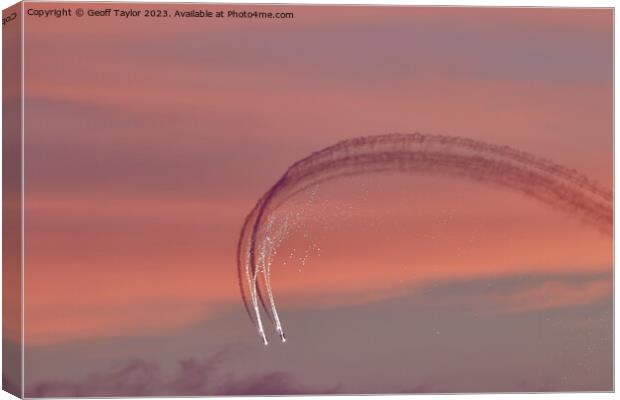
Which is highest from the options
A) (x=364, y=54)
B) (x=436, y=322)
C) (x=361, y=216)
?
(x=364, y=54)

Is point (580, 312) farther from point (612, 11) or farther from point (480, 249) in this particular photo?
point (612, 11)

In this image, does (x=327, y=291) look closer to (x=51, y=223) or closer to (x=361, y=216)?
(x=361, y=216)

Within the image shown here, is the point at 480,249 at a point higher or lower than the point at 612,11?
lower

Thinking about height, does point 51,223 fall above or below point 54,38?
below

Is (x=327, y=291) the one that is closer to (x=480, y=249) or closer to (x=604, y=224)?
(x=480, y=249)

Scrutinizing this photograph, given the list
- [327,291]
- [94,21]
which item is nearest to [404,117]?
[327,291]

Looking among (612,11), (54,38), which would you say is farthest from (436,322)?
(54,38)
